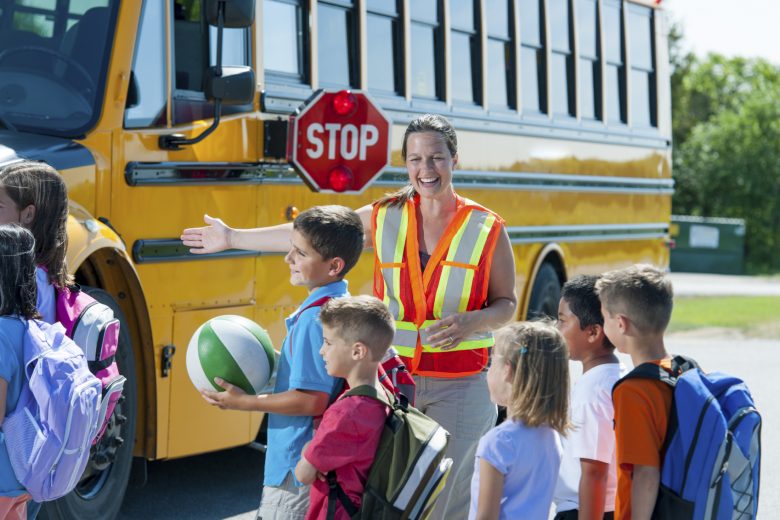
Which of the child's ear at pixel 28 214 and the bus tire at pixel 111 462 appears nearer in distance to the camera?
the child's ear at pixel 28 214

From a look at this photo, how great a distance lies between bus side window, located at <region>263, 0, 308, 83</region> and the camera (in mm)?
6309

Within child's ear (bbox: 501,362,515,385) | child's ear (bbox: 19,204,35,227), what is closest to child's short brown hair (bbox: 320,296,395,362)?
child's ear (bbox: 501,362,515,385)

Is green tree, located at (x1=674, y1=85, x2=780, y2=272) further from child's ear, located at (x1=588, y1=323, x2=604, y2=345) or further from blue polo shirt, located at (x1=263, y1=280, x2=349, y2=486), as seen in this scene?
blue polo shirt, located at (x1=263, y1=280, x2=349, y2=486)

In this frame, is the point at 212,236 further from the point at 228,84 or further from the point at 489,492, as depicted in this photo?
the point at 489,492

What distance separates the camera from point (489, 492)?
10.9ft

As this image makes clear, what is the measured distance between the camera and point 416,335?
435 centimetres

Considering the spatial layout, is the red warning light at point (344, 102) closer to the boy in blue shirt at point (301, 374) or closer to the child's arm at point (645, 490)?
the boy in blue shirt at point (301, 374)

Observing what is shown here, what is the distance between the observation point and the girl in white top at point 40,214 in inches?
144

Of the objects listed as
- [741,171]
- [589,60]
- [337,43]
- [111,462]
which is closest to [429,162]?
[111,462]

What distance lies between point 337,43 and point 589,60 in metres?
3.62

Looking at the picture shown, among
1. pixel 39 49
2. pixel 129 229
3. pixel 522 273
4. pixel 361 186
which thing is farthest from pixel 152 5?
pixel 522 273

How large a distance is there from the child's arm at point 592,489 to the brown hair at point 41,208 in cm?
146

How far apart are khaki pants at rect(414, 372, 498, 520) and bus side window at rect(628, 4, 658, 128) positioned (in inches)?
266

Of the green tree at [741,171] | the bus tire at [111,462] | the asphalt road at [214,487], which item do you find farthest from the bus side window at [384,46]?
the green tree at [741,171]
